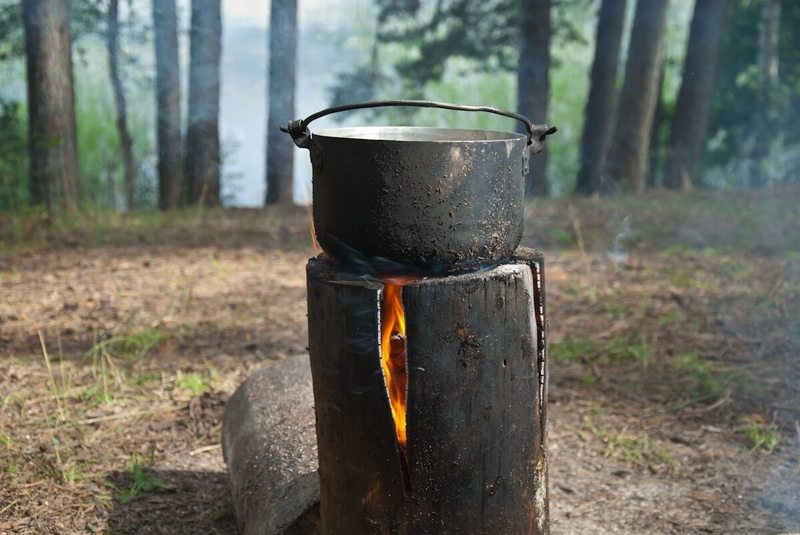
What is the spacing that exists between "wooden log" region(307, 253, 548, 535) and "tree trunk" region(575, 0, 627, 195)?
1012cm

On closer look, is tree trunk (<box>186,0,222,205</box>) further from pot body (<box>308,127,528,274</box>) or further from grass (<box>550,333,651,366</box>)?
pot body (<box>308,127,528,274</box>)

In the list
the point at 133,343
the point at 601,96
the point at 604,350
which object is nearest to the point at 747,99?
the point at 601,96

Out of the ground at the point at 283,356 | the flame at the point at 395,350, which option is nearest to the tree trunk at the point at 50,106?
the ground at the point at 283,356

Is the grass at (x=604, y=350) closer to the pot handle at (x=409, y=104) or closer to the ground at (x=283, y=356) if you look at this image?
the ground at (x=283, y=356)

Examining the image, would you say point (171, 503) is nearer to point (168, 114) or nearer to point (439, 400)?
point (439, 400)

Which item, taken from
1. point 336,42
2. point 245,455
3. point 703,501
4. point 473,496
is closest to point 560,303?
point 703,501

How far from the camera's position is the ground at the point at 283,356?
10.8 ft

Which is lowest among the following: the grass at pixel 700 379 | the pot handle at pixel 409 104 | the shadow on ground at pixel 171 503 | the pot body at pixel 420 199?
the shadow on ground at pixel 171 503

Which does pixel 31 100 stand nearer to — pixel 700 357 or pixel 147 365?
pixel 147 365

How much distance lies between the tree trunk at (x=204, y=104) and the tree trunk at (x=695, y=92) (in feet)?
22.1

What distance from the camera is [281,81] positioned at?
1025 centimetres

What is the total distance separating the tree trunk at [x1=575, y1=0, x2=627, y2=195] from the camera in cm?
1159

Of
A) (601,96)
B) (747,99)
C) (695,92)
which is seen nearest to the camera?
(601,96)

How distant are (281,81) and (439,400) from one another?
8683 millimetres
